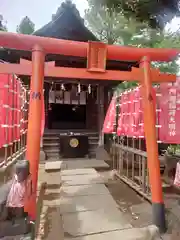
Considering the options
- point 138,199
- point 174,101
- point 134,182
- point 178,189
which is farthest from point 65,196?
point 174,101

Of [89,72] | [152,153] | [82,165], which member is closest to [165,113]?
[152,153]

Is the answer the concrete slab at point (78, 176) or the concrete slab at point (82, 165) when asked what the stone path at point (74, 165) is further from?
the concrete slab at point (78, 176)

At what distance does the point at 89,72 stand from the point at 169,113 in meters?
2.23

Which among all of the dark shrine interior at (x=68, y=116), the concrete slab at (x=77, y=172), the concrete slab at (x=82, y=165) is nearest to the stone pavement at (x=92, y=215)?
the concrete slab at (x=77, y=172)

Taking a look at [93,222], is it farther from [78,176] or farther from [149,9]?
[149,9]

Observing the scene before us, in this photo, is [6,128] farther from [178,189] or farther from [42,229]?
[178,189]

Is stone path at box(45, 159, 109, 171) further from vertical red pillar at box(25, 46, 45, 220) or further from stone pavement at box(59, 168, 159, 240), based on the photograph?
vertical red pillar at box(25, 46, 45, 220)

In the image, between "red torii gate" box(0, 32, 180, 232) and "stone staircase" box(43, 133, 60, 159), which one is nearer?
"red torii gate" box(0, 32, 180, 232)

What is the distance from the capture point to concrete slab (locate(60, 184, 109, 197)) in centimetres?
538

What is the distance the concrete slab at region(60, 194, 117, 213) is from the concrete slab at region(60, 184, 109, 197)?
0.72 ft

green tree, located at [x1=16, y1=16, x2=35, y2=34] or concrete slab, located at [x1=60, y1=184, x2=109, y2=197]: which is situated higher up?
green tree, located at [x1=16, y1=16, x2=35, y2=34]

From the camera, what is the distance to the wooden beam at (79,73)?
3609 mm

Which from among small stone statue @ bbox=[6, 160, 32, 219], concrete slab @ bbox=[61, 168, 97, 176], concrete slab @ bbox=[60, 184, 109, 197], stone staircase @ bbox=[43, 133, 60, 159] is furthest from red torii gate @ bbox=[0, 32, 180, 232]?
stone staircase @ bbox=[43, 133, 60, 159]

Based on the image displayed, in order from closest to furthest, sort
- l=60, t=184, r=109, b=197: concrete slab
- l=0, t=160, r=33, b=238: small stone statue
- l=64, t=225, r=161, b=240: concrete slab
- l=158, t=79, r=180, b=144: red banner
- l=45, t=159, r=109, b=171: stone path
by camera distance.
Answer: l=0, t=160, r=33, b=238: small stone statue
l=64, t=225, r=161, b=240: concrete slab
l=158, t=79, r=180, b=144: red banner
l=60, t=184, r=109, b=197: concrete slab
l=45, t=159, r=109, b=171: stone path
